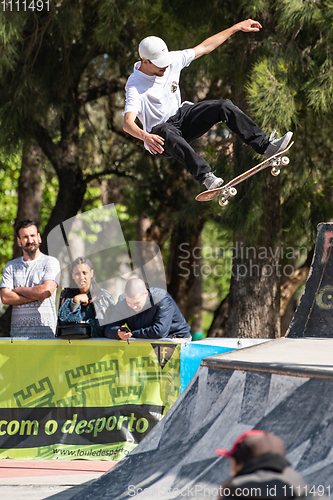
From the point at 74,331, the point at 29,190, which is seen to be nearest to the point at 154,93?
the point at 74,331

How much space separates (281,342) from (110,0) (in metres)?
4.83

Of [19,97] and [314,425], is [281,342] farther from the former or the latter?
[19,97]

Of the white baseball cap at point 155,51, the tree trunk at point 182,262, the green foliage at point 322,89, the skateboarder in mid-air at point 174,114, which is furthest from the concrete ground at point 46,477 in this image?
the tree trunk at point 182,262

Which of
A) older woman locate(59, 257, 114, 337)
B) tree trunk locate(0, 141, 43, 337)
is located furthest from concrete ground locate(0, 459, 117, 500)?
tree trunk locate(0, 141, 43, 337)

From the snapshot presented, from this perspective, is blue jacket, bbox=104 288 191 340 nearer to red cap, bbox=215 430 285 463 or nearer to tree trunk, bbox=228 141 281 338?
tree trunk, bbox=228 141 281 338

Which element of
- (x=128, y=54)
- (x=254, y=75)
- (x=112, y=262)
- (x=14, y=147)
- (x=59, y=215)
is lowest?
(x=112, y=262)

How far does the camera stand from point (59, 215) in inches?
359

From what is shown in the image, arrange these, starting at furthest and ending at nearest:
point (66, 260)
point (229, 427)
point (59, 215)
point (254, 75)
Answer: point (66, 260) → point (59, 215) → point (254, 75) → point (229, 427)

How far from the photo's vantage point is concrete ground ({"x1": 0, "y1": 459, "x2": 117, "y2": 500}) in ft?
13.3

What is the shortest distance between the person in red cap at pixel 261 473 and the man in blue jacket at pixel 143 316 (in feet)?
9.71

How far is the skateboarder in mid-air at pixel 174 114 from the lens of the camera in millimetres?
4562

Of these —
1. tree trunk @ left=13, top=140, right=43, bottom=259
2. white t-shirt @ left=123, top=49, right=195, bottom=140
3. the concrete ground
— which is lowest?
the concrete ground

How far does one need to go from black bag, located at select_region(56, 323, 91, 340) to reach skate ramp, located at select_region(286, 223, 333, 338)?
1.86m

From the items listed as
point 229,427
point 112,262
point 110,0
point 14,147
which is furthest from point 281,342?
point 112,262
